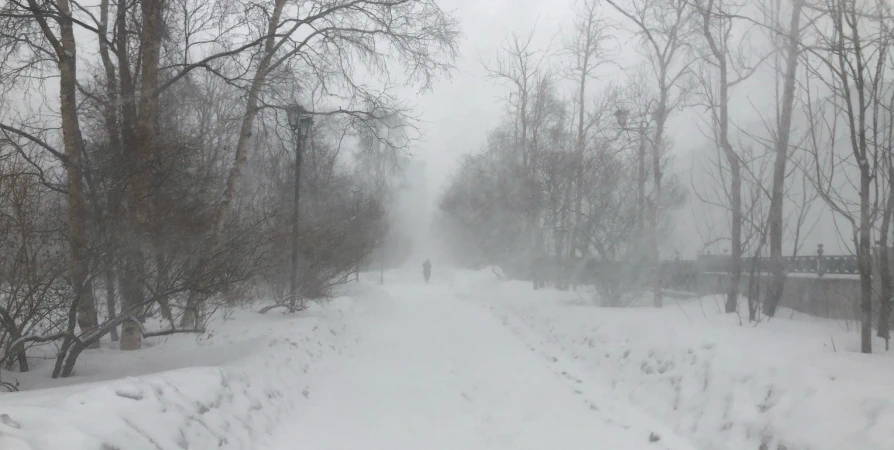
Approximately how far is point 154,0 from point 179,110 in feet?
13.3

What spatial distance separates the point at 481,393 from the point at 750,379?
311 centimetres

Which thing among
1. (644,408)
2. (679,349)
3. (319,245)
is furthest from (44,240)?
(319,245)

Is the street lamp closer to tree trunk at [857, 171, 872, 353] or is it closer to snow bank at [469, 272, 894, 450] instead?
snow bank at [469, 272, 894, 450]

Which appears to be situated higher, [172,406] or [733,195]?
[733,195]

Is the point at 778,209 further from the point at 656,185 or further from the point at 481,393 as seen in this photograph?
the point at 481,393

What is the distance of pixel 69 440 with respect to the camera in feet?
10.0

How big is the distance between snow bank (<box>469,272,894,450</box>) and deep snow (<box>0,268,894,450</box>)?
0.05ft

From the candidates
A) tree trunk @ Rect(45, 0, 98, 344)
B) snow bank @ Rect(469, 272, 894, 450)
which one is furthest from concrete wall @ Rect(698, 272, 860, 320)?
tree trunk @ Rect(45, 0, 98, 344)

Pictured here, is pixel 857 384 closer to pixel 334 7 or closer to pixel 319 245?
pixel 334 7

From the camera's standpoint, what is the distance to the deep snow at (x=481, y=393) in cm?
389

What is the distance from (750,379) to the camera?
16.9 ft

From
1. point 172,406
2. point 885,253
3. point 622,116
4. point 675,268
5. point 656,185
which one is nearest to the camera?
point 172,406

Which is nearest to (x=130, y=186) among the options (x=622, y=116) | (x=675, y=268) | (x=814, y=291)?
(x=622, y=116)

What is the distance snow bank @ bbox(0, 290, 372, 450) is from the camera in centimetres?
312
